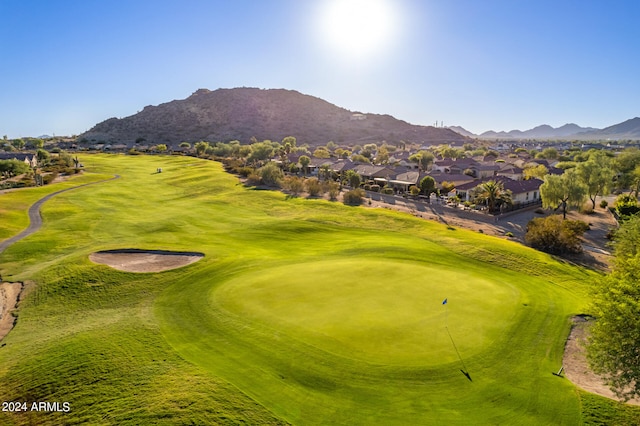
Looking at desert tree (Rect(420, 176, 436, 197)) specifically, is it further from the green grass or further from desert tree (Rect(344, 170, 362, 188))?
the green grass

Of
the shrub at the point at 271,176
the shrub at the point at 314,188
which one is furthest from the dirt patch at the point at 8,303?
the shrub at the point at 271,176

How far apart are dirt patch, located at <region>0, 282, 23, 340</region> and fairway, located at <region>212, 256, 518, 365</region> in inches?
576

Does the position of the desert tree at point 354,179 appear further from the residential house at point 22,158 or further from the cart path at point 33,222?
the residential house at point 22,158

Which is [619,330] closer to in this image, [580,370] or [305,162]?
[580,370]

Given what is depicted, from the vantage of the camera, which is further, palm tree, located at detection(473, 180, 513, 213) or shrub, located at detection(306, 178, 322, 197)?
shrub, located at detection(306, 178, 322, 197)

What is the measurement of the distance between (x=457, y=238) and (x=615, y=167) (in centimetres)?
7833

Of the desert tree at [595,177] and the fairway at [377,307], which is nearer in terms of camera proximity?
the fairway at [377,307]

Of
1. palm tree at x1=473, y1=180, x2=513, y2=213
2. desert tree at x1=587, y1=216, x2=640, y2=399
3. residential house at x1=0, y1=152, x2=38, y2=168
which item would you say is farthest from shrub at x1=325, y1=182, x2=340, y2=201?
residential house at x1=0, y1=152, x2=38, y2=168

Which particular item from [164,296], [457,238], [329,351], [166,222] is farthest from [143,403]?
[166,222]

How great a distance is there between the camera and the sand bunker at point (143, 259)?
36.9 meters

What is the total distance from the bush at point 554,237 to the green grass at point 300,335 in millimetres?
5425

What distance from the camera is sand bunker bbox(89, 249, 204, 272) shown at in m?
36.9

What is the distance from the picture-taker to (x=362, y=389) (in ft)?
59.5

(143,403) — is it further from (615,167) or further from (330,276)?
(615,167)
